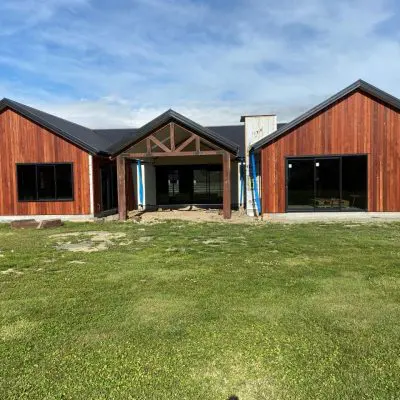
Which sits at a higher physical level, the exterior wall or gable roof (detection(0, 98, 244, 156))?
gable roof (detection(0, 98, 244, 156))

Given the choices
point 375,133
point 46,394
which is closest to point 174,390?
point 46,394

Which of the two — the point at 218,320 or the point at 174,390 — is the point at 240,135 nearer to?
the point at 218,320

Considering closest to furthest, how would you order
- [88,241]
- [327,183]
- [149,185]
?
[88,241], [327,183], [149,185]

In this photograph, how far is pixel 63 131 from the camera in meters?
15.6

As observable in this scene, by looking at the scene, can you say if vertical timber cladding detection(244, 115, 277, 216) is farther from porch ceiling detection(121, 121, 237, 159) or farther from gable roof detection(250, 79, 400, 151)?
gable roof detection(250, 79, 400, 151)

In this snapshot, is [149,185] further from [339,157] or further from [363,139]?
[363,139]

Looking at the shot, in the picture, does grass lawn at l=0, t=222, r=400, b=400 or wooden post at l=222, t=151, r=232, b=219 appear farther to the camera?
wooden post at l=222, t=151, r=232, b=219

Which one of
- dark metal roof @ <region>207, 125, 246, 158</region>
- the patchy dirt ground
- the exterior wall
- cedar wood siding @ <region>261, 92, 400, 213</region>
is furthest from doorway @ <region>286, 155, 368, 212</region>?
the exterior wall

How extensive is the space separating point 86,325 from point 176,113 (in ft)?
37.8

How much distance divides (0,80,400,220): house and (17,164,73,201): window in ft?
0.13

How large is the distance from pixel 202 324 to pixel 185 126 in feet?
37.9

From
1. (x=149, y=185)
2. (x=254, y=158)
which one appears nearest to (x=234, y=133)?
(x=149, y=185)

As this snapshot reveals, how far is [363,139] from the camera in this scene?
47.4 feet

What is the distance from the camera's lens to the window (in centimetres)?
1595
